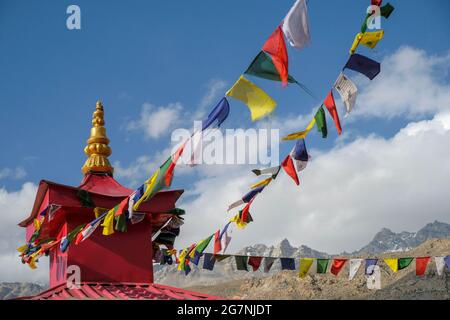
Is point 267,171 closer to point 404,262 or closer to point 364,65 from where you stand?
point 364,65

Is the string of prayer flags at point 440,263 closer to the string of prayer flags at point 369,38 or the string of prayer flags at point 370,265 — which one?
the string of prayer flags at point 370,265

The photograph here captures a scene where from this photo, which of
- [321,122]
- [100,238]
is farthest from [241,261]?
[321,122]

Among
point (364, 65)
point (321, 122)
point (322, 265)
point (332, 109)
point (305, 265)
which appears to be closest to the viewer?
point (364, 65)

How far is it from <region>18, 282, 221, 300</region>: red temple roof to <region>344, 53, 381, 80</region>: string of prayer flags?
12.8 ft

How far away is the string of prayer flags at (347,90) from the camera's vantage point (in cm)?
892

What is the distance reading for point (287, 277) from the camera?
12419 centimetres

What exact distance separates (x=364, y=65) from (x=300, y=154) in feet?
6.06

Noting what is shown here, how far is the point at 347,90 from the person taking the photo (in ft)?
29.4

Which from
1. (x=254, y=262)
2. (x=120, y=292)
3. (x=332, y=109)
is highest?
(x=332, y=109)

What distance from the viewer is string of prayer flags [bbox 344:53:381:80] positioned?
873 cm

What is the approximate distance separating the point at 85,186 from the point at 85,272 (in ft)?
5.58

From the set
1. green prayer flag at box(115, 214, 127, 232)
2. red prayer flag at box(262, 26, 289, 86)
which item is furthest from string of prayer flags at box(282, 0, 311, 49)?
green prayer flag at box(115, 214, 127, 232)

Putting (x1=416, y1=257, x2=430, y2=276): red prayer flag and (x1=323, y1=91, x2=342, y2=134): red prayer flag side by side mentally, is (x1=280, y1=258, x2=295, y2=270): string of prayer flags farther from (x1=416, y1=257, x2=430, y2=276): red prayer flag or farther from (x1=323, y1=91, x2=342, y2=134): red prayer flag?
(x1=323, y1=91, x2=342, y2=134): red prayer flag

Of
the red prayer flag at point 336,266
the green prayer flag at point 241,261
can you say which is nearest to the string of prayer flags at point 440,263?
the red prayer flag at point 336,266
